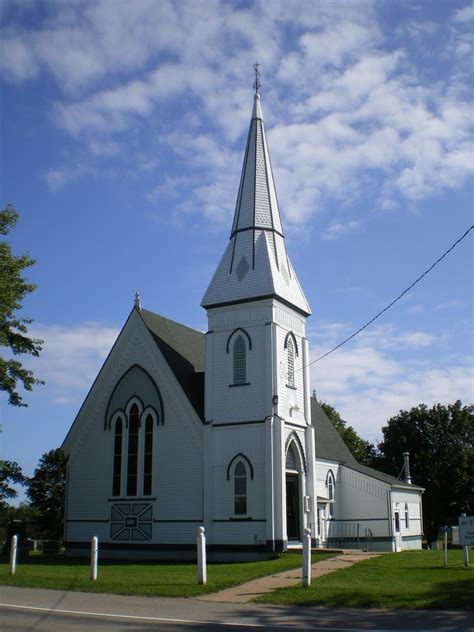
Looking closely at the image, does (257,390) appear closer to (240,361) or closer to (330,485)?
(240,361)

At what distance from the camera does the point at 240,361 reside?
3152cm

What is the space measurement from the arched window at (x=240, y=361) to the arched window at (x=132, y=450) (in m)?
5.23

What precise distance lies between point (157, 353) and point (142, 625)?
21.4 metres

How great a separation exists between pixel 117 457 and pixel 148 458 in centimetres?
181

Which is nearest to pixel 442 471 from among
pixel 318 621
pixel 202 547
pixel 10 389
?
pixel 10 389

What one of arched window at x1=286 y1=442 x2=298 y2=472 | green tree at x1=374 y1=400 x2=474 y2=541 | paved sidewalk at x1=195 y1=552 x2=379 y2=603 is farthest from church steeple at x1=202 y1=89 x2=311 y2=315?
green tree at x1=374 y1=400 x2=474 y2=541

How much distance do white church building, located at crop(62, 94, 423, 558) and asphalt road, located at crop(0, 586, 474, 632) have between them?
46.3 feet

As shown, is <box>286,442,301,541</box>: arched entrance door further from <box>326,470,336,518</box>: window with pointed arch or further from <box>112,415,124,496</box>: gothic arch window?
<box>112,415,124,496</box>: gothic arch window

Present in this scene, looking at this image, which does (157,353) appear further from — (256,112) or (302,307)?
(256,112)

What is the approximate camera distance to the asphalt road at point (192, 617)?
1202 cm

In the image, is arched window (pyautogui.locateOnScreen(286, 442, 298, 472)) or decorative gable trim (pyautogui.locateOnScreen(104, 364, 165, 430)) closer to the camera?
arched window (pyautogui.locateOnScreen(286, 442, 298, 472))

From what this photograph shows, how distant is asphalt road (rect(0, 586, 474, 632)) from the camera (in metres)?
12.0

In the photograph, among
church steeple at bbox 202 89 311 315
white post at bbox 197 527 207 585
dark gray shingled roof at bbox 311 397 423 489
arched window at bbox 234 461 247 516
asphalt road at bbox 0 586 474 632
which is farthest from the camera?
dark gray shingled roof at bbox 311 397 423 489

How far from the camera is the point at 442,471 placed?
56.2 meters
